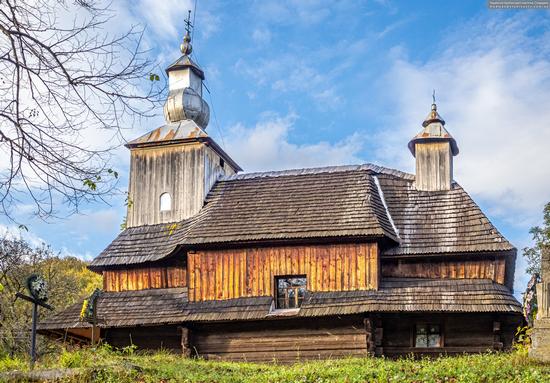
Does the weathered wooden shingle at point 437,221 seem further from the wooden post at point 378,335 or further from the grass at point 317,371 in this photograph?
the grass at point 317,371

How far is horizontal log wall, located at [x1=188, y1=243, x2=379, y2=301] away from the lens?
76.9 ft

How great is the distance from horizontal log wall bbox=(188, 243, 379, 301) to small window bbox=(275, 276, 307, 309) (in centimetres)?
28

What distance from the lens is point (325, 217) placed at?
2442 cm

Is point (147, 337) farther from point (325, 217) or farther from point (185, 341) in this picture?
point (325, 217)

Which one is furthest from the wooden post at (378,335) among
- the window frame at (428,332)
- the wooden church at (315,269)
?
the window frame at (428,332)

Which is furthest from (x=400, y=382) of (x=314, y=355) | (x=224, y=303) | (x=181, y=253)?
(x=181, y=253)

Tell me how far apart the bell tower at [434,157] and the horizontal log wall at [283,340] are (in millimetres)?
5955

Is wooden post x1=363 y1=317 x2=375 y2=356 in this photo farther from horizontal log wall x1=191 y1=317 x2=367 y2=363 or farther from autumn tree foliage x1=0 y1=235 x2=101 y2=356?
autumn tree foliage x1=0 y1=235 x2=101 y2=356

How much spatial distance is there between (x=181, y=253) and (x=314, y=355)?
545cm

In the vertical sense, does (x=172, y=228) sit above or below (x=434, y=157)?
below

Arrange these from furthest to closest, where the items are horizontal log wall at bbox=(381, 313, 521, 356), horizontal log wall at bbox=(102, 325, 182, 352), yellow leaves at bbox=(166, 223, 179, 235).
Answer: yellow leaves at bbox=(166, 223, 179, 235) < horizontal log wall at bbox=(102, 325, 182, 352) < horizontal log wall at bbox=(381, 313, 521, 356)

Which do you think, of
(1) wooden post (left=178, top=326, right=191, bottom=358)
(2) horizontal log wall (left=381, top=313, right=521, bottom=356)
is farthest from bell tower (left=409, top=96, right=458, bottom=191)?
(1) wooden post (left=178, top=326, right=191, bottom=358)

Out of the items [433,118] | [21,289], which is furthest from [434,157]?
[21,289]

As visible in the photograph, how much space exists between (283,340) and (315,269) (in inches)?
89.4
